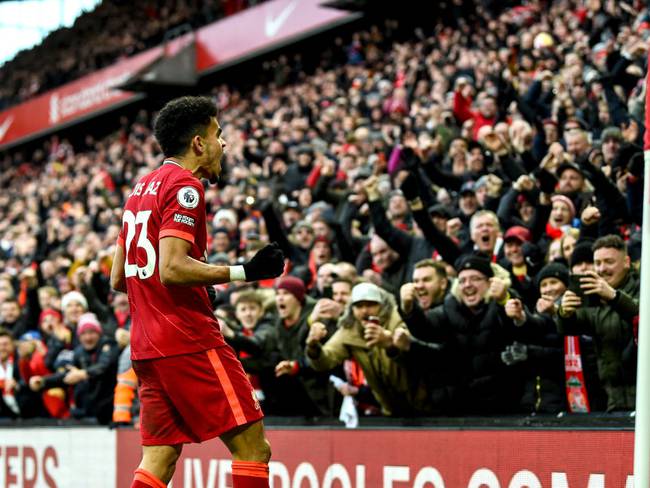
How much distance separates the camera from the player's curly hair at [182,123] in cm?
507

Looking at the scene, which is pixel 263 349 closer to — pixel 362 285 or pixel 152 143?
pixel 362 285

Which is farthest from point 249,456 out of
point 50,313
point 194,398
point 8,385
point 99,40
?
point 99,40

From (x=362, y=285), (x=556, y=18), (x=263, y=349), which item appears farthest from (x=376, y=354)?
(x=556, y=18)

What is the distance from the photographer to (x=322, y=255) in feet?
31.7

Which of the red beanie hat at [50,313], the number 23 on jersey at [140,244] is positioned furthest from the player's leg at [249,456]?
the red beanie hat at [50,313]

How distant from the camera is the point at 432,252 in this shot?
8945 mm

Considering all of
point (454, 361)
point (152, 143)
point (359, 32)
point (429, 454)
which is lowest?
point (429, 454)

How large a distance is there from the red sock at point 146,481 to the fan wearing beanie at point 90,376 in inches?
180

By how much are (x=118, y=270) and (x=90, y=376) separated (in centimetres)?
442

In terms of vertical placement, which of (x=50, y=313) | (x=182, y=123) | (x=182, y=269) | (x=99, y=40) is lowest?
(x=50, y=313)

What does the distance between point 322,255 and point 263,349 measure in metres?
1.71

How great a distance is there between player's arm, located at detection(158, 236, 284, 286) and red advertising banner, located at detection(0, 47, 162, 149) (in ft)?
83.3

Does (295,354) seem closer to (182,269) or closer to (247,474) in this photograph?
(247,474)

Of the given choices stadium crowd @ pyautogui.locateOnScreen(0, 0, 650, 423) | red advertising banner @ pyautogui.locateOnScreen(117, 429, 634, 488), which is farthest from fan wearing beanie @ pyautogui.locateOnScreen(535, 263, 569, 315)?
red advertising banner @ pyautogui.locateOnScreen(117, 429, 634, 488)
